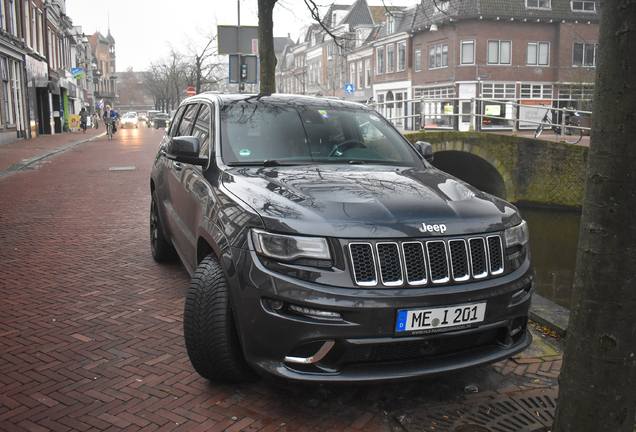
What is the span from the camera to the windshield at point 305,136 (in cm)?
406

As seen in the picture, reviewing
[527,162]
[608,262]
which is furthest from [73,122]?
[608,262]

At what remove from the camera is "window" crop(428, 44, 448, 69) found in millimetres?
40781

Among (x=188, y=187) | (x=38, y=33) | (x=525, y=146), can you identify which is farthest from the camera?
(x=38, y=33)

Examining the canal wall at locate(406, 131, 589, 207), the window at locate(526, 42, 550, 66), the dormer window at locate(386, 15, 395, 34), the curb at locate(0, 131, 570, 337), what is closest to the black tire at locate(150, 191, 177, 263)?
the curb at locate(0, 131, 570, 337)

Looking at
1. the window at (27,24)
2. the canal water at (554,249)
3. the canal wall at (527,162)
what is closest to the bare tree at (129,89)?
the window at (27,24)

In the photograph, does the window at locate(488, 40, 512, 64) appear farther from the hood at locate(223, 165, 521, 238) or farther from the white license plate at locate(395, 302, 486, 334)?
the white license plate at locate(395, 302, 486, 334)

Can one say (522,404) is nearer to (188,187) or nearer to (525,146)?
(188,187)

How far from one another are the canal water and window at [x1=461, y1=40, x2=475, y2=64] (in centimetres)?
2453

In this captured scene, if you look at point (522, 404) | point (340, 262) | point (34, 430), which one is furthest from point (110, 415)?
point (522, 404)

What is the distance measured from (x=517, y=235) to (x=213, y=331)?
1671mm

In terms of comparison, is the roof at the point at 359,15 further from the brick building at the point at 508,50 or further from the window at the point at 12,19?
the window at the point at 12,19

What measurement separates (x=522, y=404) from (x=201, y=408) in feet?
5.59

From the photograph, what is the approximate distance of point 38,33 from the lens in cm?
3409

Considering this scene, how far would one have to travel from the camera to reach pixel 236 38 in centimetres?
1589
